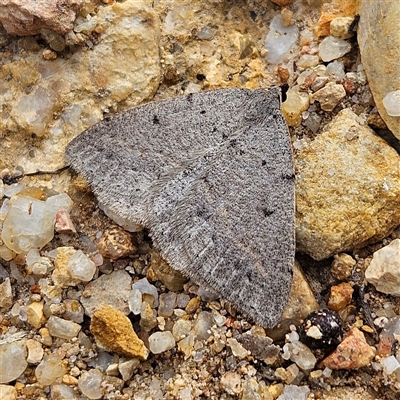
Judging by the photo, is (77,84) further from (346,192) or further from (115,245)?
(346,192)

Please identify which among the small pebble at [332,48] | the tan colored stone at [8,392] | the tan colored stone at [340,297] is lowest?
the tan colored stone at [8,392]

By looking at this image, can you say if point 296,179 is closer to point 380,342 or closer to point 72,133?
point 380,342

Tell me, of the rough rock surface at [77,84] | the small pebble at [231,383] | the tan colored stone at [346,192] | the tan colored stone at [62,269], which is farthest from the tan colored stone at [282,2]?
the small pebble at [231,383]

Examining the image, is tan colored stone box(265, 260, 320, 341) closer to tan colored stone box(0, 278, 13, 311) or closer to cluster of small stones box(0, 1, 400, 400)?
cluster of small stones box(0, 1, 400, 400)

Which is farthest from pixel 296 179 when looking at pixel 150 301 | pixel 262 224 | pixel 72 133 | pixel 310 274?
pixel 72 133

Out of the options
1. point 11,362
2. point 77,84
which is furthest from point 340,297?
point 77,84

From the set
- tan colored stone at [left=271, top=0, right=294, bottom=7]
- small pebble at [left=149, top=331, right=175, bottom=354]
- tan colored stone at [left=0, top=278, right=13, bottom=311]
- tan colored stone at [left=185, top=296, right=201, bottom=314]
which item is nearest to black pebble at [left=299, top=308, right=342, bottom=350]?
tan colored stone at [left=185, top=296, right=201, bottom=314]

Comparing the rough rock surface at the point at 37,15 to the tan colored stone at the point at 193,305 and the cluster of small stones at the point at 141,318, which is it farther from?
the tan colored stone at the point at 193,305
